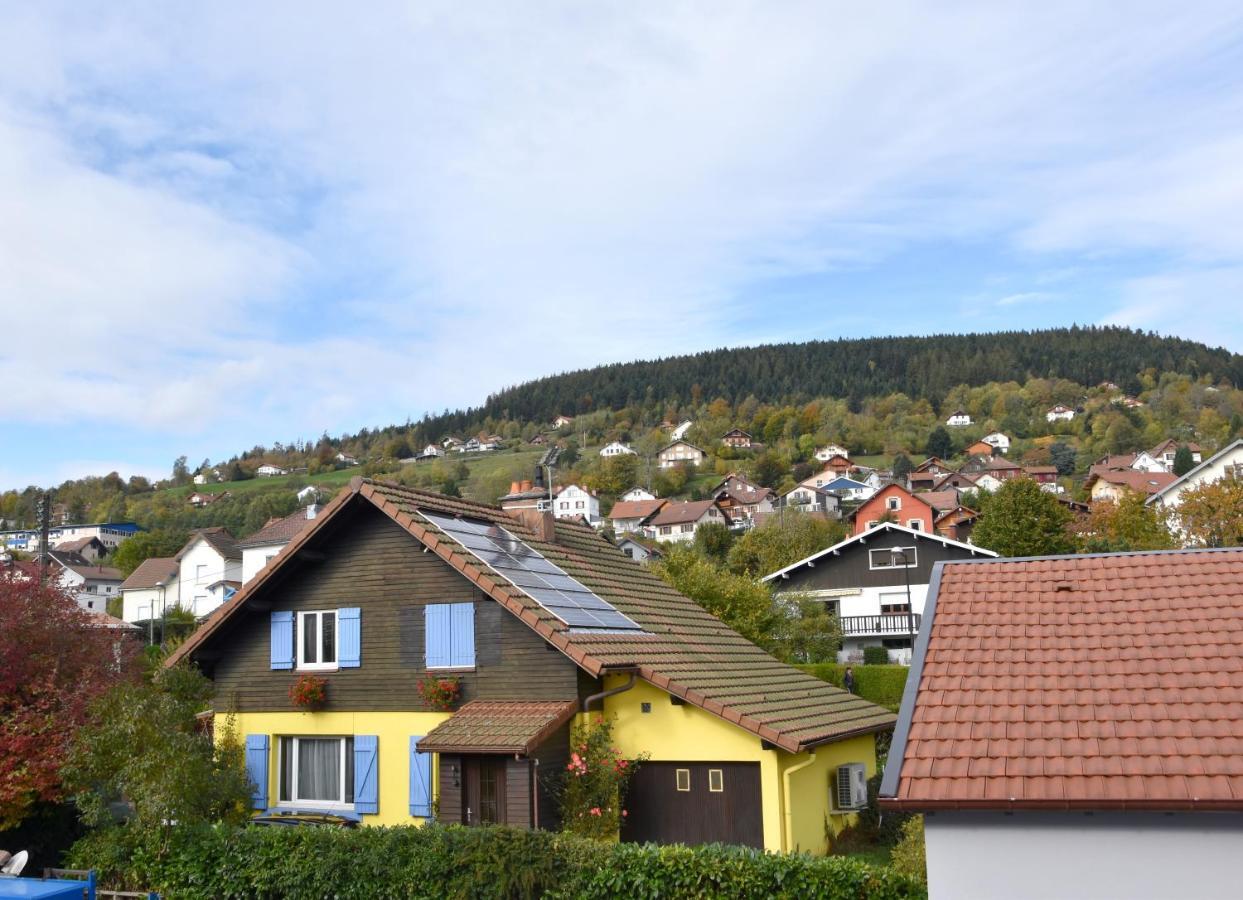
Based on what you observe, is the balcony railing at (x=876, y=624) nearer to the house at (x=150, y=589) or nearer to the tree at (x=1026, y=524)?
the tree at (x=1026, y=524)

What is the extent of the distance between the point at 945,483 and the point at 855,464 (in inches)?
1504

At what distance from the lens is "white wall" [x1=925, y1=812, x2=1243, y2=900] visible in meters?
9.57

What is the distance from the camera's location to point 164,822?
55.6 ft

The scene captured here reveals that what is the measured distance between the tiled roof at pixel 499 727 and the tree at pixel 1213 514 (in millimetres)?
43614

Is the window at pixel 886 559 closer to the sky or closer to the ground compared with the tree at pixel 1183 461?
closer to the ground

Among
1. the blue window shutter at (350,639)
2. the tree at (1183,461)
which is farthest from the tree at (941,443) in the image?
the blue window shutter at (350,639)

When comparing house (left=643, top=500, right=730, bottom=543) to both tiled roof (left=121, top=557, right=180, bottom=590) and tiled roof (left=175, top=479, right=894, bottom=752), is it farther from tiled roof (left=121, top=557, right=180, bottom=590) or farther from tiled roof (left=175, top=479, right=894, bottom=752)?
tiled roof (left=175, top=479, right=894, bottom=752)

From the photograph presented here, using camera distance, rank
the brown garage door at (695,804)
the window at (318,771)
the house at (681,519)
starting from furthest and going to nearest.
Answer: the house at (681,519), the window at (318,771), the brown garage door at (695,804)

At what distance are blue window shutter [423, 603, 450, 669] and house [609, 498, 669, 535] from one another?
112 metres

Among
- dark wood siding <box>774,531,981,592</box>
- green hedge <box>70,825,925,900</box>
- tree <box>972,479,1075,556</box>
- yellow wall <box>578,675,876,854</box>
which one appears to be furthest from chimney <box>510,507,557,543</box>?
tree <box>972,479,1075,556</box>

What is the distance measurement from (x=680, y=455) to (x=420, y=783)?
A: 158 m

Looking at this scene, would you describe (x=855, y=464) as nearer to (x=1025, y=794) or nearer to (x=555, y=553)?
(x=555, y=553)

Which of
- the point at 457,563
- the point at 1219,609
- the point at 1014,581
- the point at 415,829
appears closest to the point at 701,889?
the point at 415,829

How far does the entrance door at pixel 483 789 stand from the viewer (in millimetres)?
17812
